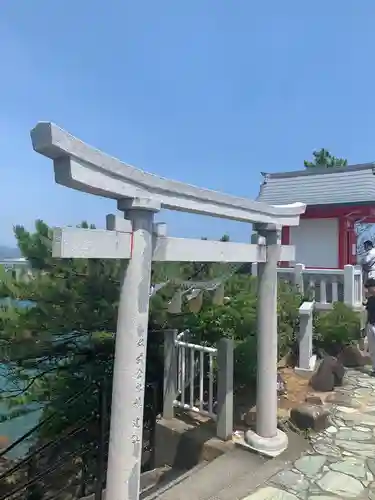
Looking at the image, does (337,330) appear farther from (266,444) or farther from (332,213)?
(332,213)

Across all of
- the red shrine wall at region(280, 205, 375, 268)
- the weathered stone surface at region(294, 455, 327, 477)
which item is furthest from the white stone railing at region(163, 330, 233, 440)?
the red shrine wall at region(280, 205, 375, 268)

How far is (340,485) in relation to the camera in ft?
12.5

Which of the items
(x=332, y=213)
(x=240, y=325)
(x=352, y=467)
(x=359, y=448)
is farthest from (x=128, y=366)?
(x=332, y=213)

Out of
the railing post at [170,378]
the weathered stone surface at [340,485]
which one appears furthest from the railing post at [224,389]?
the weathered stone surface at [340,485]

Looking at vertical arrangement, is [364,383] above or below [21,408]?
above

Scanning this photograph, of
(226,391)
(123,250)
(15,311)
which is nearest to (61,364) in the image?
(15,311)

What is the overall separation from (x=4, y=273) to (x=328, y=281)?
271 inches

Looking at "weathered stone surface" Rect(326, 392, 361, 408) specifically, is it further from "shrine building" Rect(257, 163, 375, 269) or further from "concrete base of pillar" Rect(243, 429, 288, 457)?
"shrine building" Rect(257, 163, 375, 269)

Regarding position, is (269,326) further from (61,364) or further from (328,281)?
(328,281)

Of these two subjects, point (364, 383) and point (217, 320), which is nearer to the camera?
point (217, 320)

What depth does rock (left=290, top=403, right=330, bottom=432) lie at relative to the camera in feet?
16.3

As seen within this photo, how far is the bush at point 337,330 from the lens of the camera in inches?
305

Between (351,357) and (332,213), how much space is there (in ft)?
20.3

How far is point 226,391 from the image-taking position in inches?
180
